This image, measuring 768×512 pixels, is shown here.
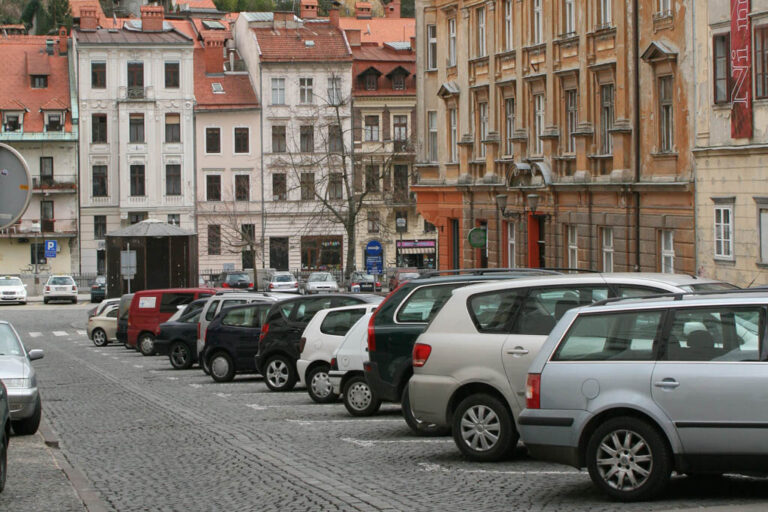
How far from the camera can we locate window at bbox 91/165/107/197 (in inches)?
3196

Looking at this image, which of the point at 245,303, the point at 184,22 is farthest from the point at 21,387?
the point at 184,22

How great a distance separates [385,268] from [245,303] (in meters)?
54.1

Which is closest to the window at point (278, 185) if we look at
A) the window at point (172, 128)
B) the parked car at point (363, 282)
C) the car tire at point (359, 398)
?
the window at point (172, 128)

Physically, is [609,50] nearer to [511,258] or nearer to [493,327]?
[511,258]

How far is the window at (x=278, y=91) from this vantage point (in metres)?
83.7

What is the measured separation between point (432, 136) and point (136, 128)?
38.2 meters

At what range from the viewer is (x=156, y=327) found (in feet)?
126

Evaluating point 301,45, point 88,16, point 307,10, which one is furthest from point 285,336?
point 307,10

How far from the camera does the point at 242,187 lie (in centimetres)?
8356

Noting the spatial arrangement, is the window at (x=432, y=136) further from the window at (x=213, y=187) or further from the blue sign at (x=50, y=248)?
the window at (x=213, y=187)

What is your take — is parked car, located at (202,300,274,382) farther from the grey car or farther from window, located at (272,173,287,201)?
window, located at (272,173,287,201)

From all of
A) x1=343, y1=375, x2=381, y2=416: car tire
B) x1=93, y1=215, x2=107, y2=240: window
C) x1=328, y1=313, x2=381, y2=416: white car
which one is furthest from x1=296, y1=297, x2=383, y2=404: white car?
x1=93, y1=215, x2=107, y2=240: window

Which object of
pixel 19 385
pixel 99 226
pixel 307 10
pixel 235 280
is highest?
pixel 307 10

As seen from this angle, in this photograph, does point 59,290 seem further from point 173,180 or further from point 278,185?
point 278,185
